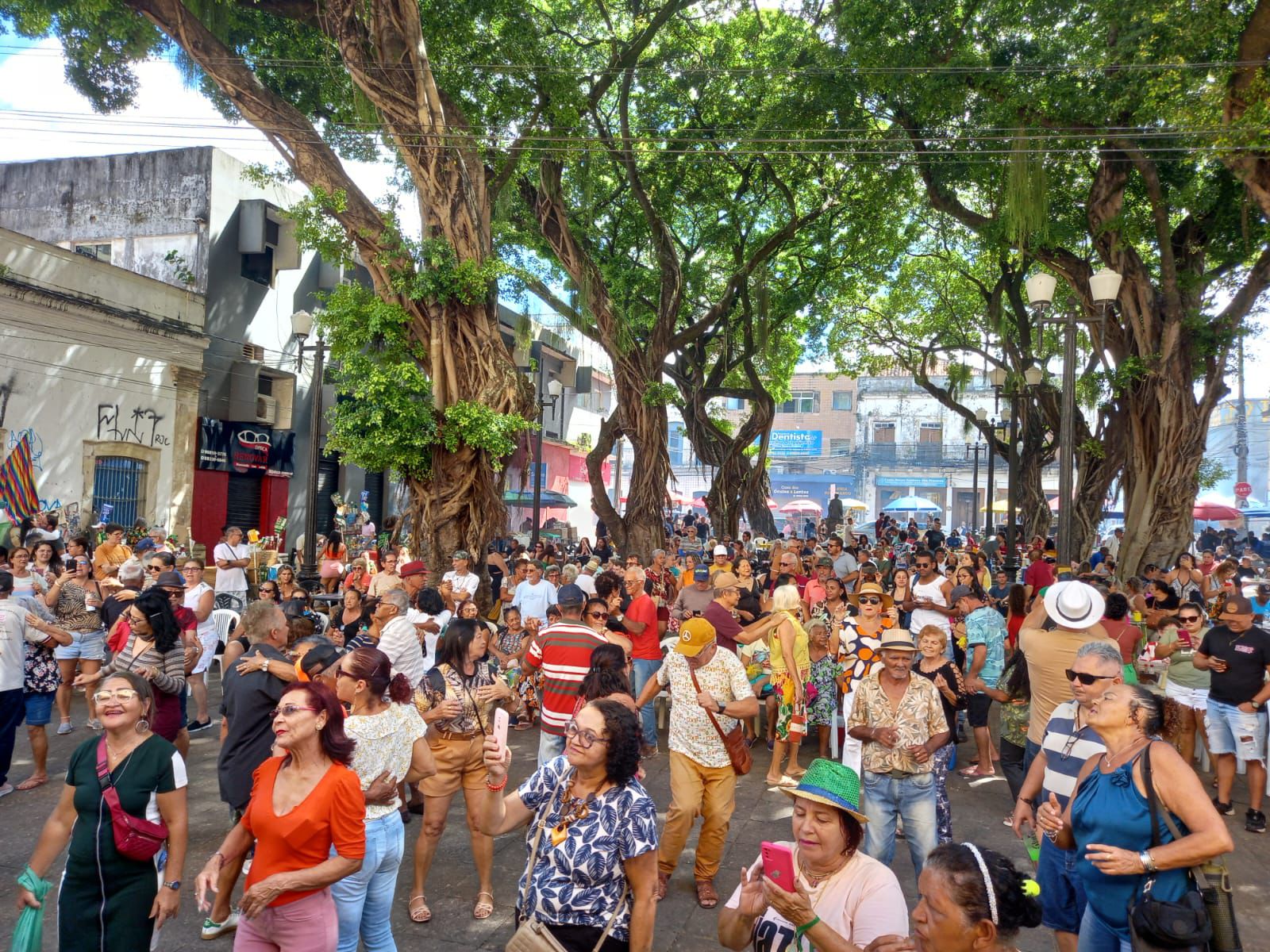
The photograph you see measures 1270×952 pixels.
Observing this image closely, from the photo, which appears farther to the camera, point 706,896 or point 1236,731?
point 1236,731

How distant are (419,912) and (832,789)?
9.59 feet

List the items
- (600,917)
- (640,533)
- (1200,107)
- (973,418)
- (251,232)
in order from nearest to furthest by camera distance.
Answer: (600,917) < (1200,107) < (640,533) < (251,232) < (973,418)

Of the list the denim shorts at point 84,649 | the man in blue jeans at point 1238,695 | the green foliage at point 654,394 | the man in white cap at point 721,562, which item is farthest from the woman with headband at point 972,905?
the green foliage at point 654,394

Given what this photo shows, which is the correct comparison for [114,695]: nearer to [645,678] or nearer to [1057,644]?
[1057,644]

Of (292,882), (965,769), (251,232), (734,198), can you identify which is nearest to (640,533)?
(734,198)

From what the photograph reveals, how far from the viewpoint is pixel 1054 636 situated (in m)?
5.10

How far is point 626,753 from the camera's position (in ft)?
10.1

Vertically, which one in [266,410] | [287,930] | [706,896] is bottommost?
[706,896]

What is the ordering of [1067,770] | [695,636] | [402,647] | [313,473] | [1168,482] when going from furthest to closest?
[1168,482], [313,473], [402,647], [695,636], [1067,770]

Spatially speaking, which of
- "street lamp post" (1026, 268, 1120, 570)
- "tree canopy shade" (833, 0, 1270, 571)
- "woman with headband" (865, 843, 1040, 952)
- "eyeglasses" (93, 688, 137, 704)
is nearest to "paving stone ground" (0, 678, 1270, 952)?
"eyeglasses" (93, 688, 137, 704)

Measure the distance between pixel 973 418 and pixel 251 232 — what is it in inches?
751

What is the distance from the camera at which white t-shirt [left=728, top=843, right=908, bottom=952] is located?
2670 mm

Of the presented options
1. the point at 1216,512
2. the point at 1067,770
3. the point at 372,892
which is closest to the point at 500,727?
the point at 372,892

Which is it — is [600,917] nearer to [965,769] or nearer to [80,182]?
[965,769]
